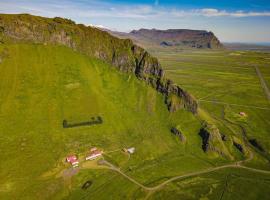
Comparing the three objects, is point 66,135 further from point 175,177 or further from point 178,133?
point 178,133

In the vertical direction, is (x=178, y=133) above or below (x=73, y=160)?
above

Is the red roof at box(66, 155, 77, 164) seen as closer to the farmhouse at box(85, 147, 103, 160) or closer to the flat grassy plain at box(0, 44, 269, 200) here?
the flat grassy plain at box(0, 44, 269, 200)

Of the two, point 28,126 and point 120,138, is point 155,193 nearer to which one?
point 120,138

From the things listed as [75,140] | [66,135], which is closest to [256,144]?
[75,140]

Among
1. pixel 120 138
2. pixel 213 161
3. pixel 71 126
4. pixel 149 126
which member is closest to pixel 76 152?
pixel 71 126

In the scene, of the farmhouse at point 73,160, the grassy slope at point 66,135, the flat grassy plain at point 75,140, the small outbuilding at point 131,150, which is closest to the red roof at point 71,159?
the farmhouse at point 73,160

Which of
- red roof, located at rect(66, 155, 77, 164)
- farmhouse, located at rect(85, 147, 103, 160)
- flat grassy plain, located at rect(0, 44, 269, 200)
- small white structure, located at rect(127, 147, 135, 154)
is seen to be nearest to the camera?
flat grassy plain, located at rect(0, 44, 269, 200)

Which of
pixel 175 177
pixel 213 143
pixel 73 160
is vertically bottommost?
pixel 175 177

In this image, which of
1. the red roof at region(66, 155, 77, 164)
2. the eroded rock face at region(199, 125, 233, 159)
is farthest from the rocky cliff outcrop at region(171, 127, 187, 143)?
the red roof at region(66, 155, 77, 164)
